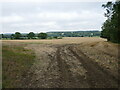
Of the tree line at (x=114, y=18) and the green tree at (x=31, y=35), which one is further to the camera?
the green tree at (x=31, y=35)

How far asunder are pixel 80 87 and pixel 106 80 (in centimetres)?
189

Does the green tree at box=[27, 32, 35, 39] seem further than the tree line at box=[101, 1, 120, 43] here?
Yes

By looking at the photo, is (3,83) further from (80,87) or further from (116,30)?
(116,30)

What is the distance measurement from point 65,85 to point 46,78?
191cm

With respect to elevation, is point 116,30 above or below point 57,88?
above

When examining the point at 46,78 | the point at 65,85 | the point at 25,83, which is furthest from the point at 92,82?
the point at 25,83

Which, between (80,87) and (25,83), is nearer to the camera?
(80,87)

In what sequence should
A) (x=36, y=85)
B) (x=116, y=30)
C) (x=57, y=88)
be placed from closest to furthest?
(x=57, y=88), (x=36, y=85), (x=116, y=30)

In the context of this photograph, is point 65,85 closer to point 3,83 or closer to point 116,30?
point 3,83

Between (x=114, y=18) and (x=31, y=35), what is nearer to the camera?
(x=114, y=18)

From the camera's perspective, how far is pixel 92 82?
8.98 metres

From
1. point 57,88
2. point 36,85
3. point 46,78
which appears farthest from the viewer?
point 46,78

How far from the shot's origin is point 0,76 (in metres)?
10.3

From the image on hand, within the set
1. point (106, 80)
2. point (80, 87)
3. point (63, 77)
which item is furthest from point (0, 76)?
point (106, 80)
